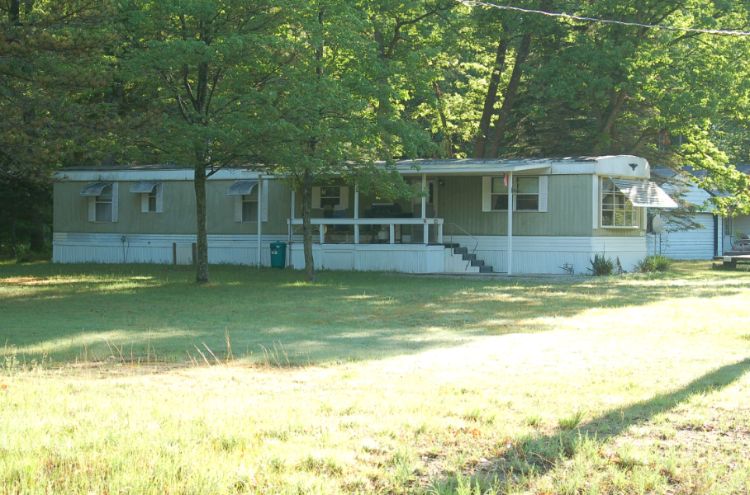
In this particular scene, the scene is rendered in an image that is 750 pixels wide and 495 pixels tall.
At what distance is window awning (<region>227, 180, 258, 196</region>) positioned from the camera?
3036 cm

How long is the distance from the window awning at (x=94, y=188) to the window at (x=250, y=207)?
17.4ft

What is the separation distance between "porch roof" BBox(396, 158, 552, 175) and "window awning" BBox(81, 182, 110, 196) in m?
11.6

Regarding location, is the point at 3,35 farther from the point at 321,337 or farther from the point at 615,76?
the point at 615,76

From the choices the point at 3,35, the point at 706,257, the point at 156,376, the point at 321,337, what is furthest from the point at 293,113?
the point at 706,257

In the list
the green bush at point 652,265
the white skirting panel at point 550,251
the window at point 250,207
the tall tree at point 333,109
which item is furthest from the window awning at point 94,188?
the green bush at point 652,265

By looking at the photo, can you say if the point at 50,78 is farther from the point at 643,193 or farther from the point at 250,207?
the point at 643,193

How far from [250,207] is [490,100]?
35.3 feet

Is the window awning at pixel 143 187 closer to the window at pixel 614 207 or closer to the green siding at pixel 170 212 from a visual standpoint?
the green siding at pixel 170 212

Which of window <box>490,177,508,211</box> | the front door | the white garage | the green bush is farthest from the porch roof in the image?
the white garage

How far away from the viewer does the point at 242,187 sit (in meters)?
30.6

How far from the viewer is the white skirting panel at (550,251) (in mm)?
27250

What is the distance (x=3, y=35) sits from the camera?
16.6 m

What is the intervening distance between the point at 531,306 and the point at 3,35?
11.0 meters

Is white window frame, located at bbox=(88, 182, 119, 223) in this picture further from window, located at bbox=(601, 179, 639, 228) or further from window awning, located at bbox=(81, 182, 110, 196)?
window, located at bbox=(601, 179, 639, 228)
